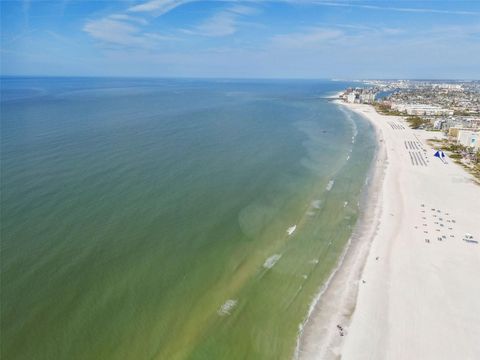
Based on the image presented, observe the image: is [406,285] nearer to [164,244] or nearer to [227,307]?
[227,307]

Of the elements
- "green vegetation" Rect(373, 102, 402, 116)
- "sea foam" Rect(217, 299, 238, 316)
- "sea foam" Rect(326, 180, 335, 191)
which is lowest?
"sea foam" Rect(217, 299, 238, 316)

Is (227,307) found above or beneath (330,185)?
beneath

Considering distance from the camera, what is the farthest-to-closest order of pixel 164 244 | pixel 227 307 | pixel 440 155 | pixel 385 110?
pixel 385 110
pixel 440 155
pixel 164 244
pixel 227 307

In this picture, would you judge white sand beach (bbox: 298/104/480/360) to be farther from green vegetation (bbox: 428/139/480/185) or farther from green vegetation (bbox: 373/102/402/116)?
green vegetation (bbox: 373/102/402/116)

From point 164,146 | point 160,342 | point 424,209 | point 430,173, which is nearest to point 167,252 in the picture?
point 160,342

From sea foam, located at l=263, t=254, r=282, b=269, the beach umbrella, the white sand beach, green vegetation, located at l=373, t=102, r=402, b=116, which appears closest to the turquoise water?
sea foam, located at l=263, t=254, r=282, b=269

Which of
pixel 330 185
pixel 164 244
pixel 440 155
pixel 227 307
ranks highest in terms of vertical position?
pixel 440 155

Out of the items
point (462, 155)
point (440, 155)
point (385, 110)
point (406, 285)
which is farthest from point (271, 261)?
point (385, 110)
